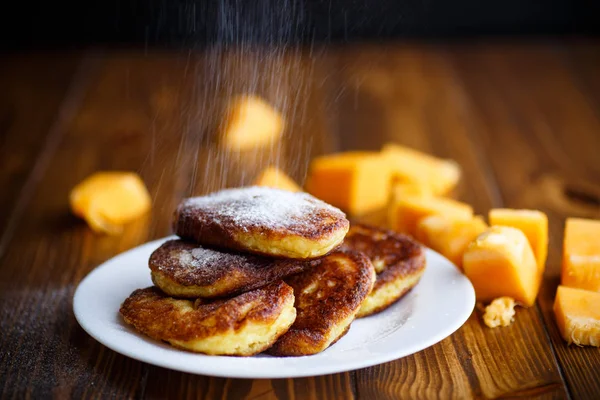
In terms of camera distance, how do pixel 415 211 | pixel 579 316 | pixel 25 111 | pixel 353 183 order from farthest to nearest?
pixel 25 111
pixel 353 183
pixel 415 211
pixel 579 316

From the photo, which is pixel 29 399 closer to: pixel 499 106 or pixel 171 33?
pixel 499 106

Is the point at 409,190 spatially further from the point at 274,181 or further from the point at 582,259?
the point at 582,259

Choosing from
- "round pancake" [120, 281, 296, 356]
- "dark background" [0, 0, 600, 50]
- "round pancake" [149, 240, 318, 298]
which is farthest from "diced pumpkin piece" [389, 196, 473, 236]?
"dark background" [0, 0, 600, 50]

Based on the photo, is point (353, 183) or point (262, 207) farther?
point (353, 183)

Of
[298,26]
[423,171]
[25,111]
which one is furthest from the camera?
[298,26]

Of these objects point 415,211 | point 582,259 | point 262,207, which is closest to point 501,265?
point 582,259

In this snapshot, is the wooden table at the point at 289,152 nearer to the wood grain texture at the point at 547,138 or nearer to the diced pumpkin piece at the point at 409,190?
the wood grain texture at the point at 547,138

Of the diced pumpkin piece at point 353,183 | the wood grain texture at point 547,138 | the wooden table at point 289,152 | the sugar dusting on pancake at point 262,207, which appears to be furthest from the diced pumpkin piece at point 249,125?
the sugar dusting on pancake at point 262,207
